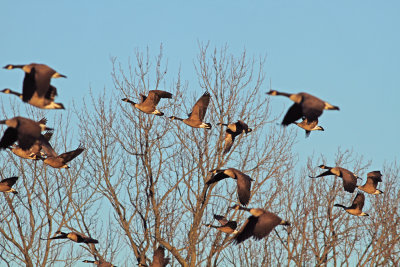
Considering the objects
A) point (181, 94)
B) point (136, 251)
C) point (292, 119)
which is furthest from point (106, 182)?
point (292, 119)

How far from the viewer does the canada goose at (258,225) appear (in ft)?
30.6

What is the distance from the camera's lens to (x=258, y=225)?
9477 mm

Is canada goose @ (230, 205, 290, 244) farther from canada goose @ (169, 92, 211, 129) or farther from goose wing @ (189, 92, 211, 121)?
goose wing @ (189, 92, 211, 121)

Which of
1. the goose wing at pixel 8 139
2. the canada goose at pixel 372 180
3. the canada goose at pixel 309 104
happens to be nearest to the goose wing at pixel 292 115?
the canada goose at pixel 309 104

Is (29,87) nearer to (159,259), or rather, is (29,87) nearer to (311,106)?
(311,106)

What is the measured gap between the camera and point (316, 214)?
20000 millimetres

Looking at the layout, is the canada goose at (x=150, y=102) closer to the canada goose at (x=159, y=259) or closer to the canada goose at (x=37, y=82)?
the canada goose at (x=159, y=259)

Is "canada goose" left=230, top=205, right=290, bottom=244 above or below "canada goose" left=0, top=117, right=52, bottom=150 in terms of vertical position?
below

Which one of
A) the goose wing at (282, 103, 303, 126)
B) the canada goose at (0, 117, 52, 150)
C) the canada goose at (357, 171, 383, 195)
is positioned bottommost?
the canada goose at (0, 117, 52, 150)

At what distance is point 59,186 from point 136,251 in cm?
312

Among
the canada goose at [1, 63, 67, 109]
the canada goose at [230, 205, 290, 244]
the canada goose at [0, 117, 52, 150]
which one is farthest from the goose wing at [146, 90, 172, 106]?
the canada goose at [0, 117, 52, 150]

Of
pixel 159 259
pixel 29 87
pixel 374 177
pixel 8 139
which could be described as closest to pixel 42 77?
pixel 29 87

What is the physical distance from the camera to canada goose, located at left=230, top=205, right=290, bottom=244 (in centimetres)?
933

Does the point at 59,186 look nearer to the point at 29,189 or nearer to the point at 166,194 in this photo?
the point at 29,189
